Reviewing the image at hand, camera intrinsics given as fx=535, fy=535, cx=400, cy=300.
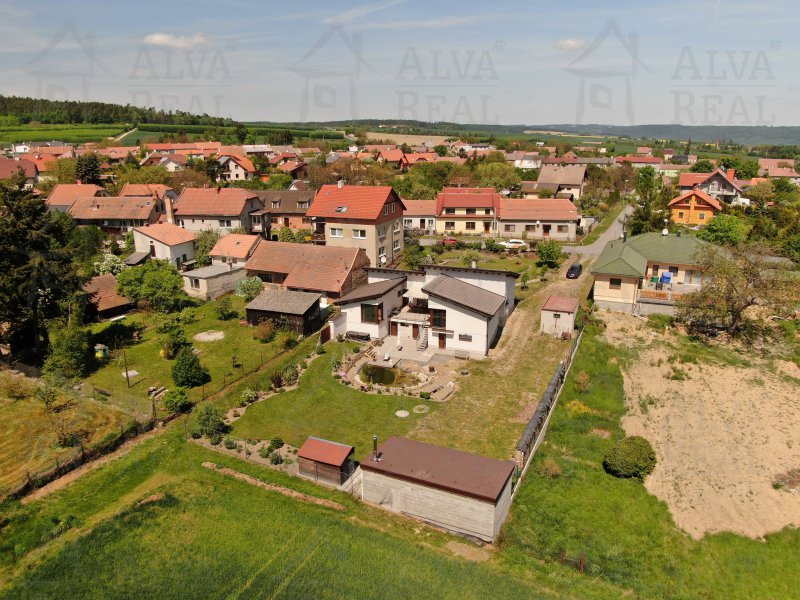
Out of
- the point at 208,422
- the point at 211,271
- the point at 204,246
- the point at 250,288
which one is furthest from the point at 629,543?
the point at 204,246

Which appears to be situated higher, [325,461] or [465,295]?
[465,295]

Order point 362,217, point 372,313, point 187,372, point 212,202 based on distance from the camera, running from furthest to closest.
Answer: point 212,202
point 362,217
point 372,313
point 187,372

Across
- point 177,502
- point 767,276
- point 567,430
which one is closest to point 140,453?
point 177,502

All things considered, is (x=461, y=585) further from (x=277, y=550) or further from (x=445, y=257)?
(x=445, y=257)

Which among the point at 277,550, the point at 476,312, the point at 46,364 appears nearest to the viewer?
the point at 277,550

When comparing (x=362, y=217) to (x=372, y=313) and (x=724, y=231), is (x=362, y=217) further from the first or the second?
(x=724, y=231)

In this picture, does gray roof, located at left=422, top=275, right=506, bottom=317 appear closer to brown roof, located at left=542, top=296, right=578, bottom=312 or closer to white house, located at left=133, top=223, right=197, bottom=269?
brown roof, located at left=542, top=296, right=578, bottom=312

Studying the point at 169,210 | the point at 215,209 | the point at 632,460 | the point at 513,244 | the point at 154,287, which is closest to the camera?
the point at 632,460
